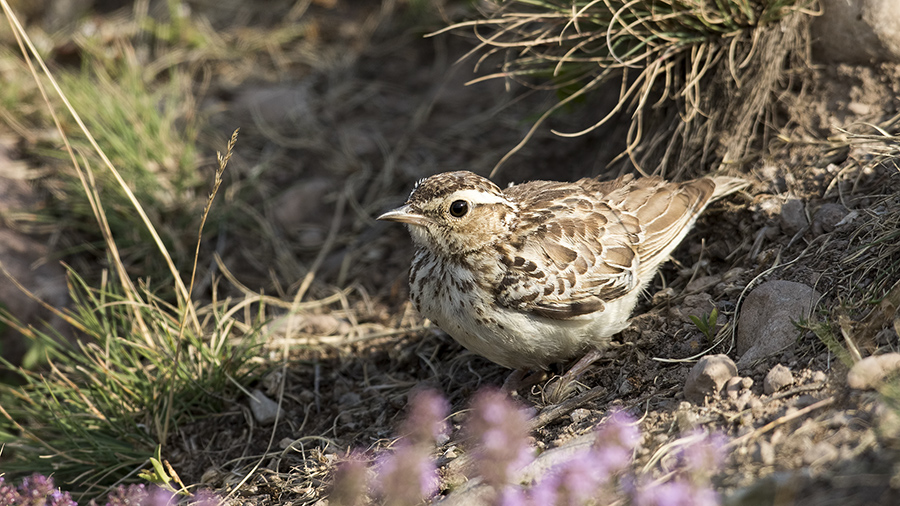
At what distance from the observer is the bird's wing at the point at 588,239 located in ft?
14.4

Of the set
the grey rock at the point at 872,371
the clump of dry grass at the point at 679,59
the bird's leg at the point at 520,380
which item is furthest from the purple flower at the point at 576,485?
the clump of dry grass at the point at 679,59

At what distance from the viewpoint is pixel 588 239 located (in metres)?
4.68

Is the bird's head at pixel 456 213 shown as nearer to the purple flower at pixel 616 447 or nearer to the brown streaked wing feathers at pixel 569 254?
the brown streaked wing feathers at pixel 569 254

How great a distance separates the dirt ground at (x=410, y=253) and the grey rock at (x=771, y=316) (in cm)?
8

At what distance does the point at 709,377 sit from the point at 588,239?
4.28ft

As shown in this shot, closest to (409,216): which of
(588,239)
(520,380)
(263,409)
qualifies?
(588,239)

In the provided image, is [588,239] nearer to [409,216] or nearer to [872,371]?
[409,216]

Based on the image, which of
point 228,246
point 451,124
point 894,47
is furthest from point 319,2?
point 894,47

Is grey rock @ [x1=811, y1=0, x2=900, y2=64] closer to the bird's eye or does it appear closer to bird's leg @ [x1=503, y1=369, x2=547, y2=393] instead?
the bird's eye

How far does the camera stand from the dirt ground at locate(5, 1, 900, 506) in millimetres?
3312

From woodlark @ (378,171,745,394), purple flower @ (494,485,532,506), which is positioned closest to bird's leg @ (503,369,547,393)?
woodlark @ (378,171,745,394)

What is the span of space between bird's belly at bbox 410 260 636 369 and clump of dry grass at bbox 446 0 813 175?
4.49 ft

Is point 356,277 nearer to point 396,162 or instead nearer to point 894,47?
point 396,162

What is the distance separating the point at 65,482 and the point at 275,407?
52.4 inches
